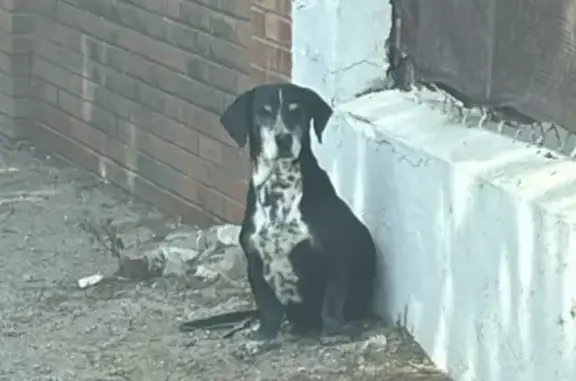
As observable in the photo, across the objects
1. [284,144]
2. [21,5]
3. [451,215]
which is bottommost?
[21,5]

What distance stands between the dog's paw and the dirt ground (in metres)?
0.03

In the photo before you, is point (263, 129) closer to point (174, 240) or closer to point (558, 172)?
point (558, 172)

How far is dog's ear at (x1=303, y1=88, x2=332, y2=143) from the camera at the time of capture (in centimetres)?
557

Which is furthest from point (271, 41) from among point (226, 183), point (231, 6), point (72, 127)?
point (72, 127)

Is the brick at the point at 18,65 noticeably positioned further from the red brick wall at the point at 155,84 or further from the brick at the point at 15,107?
the brick at the point at 15,107

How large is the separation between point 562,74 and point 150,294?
2.26 m

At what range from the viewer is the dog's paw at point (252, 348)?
5633 mm

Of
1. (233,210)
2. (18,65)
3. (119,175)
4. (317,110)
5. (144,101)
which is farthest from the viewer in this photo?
(18,65)

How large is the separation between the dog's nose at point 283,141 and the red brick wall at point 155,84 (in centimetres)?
123

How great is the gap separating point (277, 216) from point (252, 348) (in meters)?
0.51

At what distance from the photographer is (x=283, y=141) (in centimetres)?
551

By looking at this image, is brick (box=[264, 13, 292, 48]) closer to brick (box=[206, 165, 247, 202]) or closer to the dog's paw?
brick (box=[206, 165, 247, 202])

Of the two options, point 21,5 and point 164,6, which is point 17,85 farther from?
point 164,6

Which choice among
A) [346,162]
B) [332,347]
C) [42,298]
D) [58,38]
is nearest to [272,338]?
[332,347]
